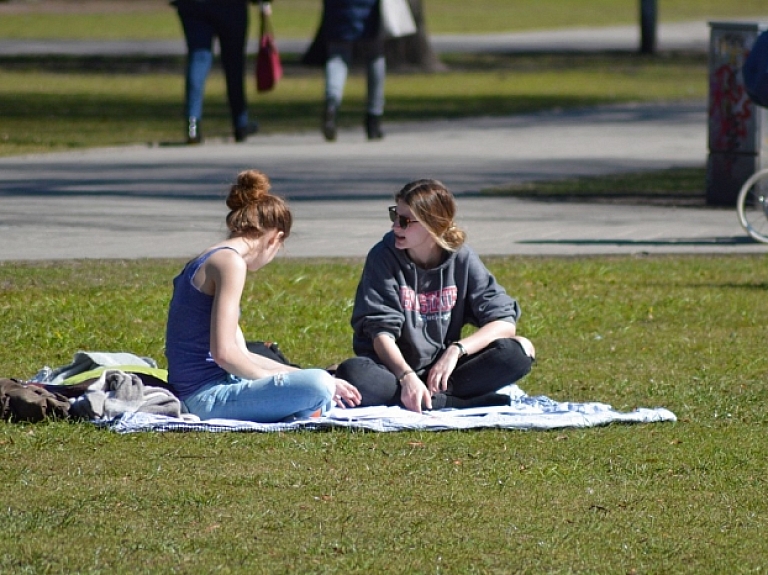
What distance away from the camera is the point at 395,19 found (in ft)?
56.0

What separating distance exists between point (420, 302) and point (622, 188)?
814 cm

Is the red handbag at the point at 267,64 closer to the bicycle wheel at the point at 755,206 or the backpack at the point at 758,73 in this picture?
the bicycle wheel at the point at 755,206

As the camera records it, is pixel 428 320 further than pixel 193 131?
No

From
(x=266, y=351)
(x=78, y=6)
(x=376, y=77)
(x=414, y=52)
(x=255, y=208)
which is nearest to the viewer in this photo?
(x=255, y=208)

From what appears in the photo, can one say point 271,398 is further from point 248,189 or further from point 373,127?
point 373,127

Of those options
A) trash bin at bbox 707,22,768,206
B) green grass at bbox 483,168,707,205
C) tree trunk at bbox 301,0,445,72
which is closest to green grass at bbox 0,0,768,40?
tree trunk at bbox 301,0,445,72

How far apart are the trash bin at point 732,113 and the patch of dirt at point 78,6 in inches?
1523

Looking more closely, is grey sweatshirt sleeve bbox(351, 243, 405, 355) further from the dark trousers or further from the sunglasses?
the dark trousers

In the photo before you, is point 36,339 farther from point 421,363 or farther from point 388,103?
point 388,103

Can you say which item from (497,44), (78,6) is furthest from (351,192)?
(78,6)

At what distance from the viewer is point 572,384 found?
7.39 metres

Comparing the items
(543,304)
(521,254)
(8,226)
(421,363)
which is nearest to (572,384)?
(421,363)

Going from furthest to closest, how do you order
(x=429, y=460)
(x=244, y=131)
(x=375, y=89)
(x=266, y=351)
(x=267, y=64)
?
1. (x=244, y=131)
2. (x=267, y=64)
3. (x=375, y=89)
4. (x=266, y=351)
5. (x=429, y=460)

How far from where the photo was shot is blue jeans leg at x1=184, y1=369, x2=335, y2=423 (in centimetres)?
628
